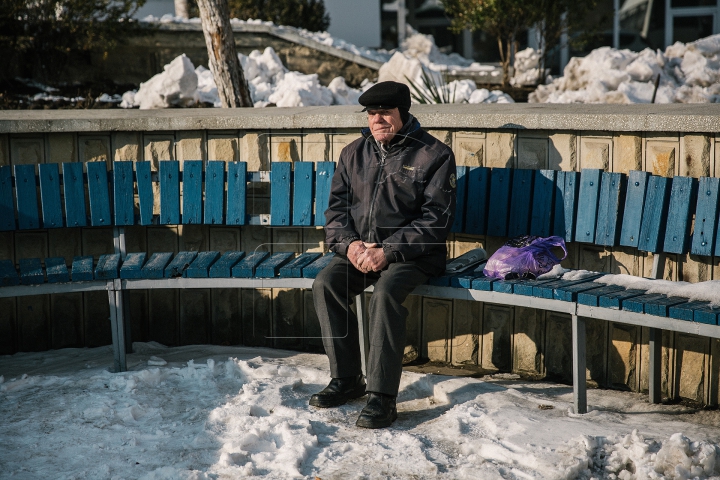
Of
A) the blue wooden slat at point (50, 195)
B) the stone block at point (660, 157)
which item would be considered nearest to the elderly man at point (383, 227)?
the stone block at point (660, 157)

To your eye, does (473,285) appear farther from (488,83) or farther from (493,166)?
(488,83)

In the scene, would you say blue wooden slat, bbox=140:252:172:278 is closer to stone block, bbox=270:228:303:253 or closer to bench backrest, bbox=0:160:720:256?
bench backrest, bbox=0:160:720:256

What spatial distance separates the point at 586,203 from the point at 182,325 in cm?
273

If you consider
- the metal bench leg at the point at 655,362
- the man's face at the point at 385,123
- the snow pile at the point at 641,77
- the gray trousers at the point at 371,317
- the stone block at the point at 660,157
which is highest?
the snow pile at the point at 641,77

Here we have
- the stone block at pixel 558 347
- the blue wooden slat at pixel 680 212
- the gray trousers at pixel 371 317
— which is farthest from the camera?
the stone block at pixel 558 347

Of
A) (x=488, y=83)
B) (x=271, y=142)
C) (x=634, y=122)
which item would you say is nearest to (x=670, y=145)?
(x=634, y=122)

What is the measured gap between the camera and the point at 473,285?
4.31m

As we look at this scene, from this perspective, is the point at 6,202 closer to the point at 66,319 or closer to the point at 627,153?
the point at 66,319

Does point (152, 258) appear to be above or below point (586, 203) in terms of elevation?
below

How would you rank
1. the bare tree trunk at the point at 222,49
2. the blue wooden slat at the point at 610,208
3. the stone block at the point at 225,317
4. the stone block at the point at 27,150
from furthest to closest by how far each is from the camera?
the bare tree trunk at the point at 222,49
the stone block at the point at 225,317
the stone block at the point at 27,150
the blue wooden slat at the point at 610,208

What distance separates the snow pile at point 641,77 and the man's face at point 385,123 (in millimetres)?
5701

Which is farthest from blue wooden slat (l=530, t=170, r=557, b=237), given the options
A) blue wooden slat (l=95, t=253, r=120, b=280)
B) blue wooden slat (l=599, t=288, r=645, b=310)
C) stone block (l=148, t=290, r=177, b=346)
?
stone block (l=148, t=290, r=177, b=346)

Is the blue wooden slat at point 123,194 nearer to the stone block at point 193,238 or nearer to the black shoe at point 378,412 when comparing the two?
the stone block at point 193,238

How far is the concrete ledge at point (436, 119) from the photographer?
4.40 metres
